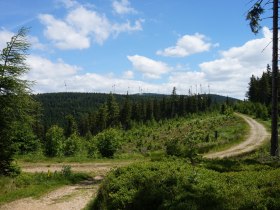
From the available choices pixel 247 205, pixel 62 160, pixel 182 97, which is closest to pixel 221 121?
pixel 62 160

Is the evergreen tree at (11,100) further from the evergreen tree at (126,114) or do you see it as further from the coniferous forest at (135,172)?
the evergreen tree at (126,114)

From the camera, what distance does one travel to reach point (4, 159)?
52.9ft

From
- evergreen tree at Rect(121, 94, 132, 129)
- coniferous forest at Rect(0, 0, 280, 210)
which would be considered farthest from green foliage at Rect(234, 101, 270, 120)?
evergreen tree at Rect(121, 94, 132, 129)

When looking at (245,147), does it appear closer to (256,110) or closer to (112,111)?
(256,110)

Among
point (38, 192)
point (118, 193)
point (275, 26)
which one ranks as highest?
point (275, 26)

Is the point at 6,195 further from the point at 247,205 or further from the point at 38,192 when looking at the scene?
the point at 247,205

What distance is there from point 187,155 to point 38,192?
6669 millimetres

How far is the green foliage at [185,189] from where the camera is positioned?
7.69 meters

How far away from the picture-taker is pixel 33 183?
17.2 m

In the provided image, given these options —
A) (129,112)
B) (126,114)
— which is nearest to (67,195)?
(126,114)

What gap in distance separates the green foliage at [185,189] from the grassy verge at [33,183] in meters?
5.08

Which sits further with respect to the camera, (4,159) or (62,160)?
(62,160)

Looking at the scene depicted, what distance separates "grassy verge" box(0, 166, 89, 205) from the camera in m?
15.3

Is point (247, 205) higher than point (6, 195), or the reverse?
point (247, 205)
